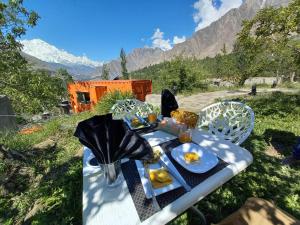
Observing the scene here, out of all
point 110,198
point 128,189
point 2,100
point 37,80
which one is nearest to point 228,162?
Result: point 128,189

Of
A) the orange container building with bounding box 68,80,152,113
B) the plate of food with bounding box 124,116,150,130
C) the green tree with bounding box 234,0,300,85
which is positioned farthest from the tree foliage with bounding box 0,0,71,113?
the orange container building with bounding box 68,80,152,113

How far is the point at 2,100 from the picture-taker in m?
4.89

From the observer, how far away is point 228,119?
2621mm

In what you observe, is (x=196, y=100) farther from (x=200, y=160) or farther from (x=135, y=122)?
(x=200, y=160)

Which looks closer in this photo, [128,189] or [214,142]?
[128,189]

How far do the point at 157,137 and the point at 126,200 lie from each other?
89 centimetres

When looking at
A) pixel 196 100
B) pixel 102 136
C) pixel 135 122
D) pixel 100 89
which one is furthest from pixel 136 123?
Answer: pixel 100 89

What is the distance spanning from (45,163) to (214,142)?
336cm

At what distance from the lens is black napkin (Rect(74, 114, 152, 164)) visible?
1.16m

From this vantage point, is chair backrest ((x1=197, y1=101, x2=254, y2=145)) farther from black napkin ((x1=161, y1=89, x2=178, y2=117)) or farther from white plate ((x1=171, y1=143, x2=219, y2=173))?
white plate ((x1=171, y1=143, x2=219, y2=173))

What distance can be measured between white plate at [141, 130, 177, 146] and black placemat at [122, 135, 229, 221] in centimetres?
26

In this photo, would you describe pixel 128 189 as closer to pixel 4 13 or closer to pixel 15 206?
pixel 15 206

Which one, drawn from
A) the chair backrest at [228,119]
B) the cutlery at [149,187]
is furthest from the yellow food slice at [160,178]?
the chair backrest at [228,119]

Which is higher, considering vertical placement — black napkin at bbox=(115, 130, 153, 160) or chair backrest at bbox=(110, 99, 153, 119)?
black napkin at bbox=(115, 130, 153, 160)
